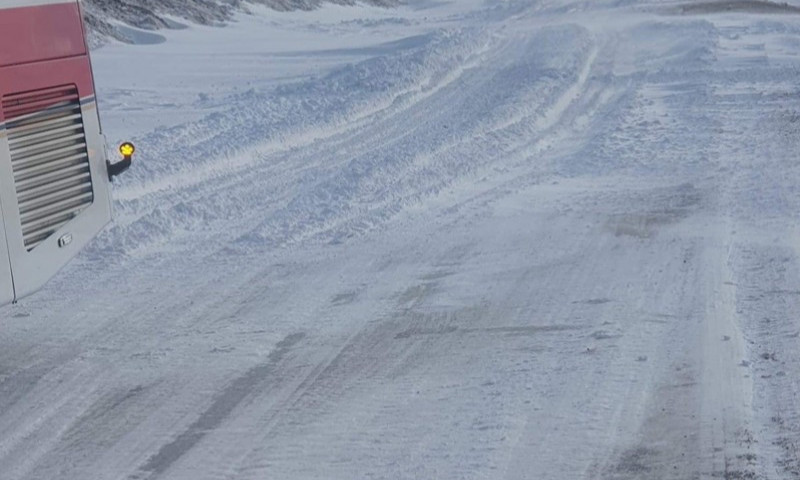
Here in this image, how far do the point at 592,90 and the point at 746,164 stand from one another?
6.38m

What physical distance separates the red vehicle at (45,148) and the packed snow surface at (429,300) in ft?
1.85

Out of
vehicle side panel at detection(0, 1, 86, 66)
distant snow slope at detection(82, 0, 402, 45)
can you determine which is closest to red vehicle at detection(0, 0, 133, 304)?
vehicle side panel at detection(0, 1, 86, 66)

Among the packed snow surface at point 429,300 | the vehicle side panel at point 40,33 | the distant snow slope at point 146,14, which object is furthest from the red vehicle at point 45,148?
the distant snow slope at point 146,14

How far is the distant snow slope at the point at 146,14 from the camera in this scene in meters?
28.7

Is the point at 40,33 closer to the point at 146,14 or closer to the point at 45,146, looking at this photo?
the point at 45,146

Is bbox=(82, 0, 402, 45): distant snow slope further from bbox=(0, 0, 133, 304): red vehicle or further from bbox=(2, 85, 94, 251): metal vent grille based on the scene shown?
bbox=(2, 85, 94, 251): metal vent grille

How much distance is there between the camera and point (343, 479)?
5.46 metres

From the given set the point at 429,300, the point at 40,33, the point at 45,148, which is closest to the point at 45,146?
the point at 45,148

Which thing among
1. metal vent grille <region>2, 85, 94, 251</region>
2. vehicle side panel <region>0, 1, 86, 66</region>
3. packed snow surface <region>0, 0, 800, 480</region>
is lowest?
packed snow surface <region>0, 0, 800, 480</region>

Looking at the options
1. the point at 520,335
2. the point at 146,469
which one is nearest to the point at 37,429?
the point at 146,469

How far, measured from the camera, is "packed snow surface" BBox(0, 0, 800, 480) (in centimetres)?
585

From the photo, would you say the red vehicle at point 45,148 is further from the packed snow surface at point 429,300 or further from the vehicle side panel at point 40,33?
the packed snow surface at point 429,300

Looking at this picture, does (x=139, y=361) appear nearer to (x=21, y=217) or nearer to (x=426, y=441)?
(x=21, y=217)

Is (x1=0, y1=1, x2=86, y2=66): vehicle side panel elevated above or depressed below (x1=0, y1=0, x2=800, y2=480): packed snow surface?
above
